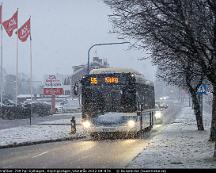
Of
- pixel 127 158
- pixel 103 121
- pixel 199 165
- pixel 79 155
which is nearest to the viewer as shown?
pixel 199 165

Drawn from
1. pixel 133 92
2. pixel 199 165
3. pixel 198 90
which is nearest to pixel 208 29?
pixel 199 165

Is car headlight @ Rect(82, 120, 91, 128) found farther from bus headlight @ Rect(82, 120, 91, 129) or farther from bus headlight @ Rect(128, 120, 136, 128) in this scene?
bus headlight @ Rect(128, 120, 136, 128)

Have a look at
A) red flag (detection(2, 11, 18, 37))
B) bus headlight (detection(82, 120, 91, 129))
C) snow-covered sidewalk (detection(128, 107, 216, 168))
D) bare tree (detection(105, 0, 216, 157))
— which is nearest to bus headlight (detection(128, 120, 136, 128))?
bus headlight (detection(82, 120, 91, 129))

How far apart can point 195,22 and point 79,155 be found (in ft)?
20.4

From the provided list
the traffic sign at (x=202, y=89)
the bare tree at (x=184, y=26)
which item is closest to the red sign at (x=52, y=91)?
the traffic sign at (x=202, y=89)

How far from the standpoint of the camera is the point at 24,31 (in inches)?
2101

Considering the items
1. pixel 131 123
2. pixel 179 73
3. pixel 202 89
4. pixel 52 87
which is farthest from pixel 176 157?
pixel 52 87

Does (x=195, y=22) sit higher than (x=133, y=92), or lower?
higher

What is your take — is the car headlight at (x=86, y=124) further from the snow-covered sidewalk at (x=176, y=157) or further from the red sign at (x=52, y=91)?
the red sign at (x=52, y=91)

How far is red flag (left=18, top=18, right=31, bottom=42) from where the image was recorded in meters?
53.2

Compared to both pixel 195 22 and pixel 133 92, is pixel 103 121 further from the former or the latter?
pixel 195 22

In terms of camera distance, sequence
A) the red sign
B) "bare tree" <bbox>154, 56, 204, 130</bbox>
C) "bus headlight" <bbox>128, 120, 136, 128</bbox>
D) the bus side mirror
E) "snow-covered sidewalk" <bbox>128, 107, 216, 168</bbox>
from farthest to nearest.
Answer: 1. the red sign
2. "bus headlight" <bbox>128, 120, 136, 128</bbox>
3. the bus side mirror
4. "bare tree" <bbox>154, 56, 204, 130</bbox>
5. "snow-covered sidewalk" <bbox>128, 107, 216, 168</bbox>

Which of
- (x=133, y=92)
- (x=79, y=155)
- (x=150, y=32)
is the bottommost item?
(x=79, y=155)

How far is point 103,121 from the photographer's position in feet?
87.4
